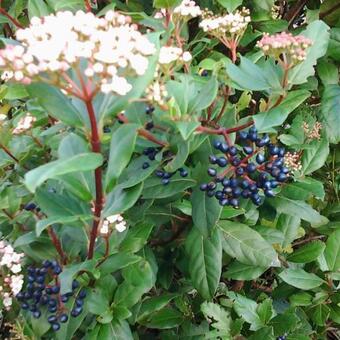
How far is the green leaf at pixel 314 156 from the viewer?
151cm

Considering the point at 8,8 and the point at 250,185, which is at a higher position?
the point at 8,8

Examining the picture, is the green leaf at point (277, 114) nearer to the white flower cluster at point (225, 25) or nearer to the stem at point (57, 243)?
the white flower cluster at point (225, 25)

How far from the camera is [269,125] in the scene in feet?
3.32

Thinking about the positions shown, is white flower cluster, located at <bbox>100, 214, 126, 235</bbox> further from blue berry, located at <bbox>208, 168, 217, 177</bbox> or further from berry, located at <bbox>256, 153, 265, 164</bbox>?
berry, located at <bbox>256, 153, 265, 164</bbox>

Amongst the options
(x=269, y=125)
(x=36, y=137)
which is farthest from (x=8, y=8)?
(x=269, y=125)

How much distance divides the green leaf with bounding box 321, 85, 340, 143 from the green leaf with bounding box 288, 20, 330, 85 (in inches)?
15.3

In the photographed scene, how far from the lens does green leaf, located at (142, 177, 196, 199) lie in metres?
1.15

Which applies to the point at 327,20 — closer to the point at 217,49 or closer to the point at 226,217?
the point at 217,49

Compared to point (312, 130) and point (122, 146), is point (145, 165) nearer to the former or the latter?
point (122, 146)

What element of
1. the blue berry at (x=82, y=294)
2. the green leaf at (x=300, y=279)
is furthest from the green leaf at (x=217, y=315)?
the blue berry at (x=82, y=294)

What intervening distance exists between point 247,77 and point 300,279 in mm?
709

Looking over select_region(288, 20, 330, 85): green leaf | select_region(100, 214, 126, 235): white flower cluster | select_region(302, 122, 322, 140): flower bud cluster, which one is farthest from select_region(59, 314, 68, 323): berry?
select_region(302, 122, 322, 140): flower bud cluster

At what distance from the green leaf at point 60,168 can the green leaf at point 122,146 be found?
0.15ft

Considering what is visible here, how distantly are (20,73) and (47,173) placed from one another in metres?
0.16
